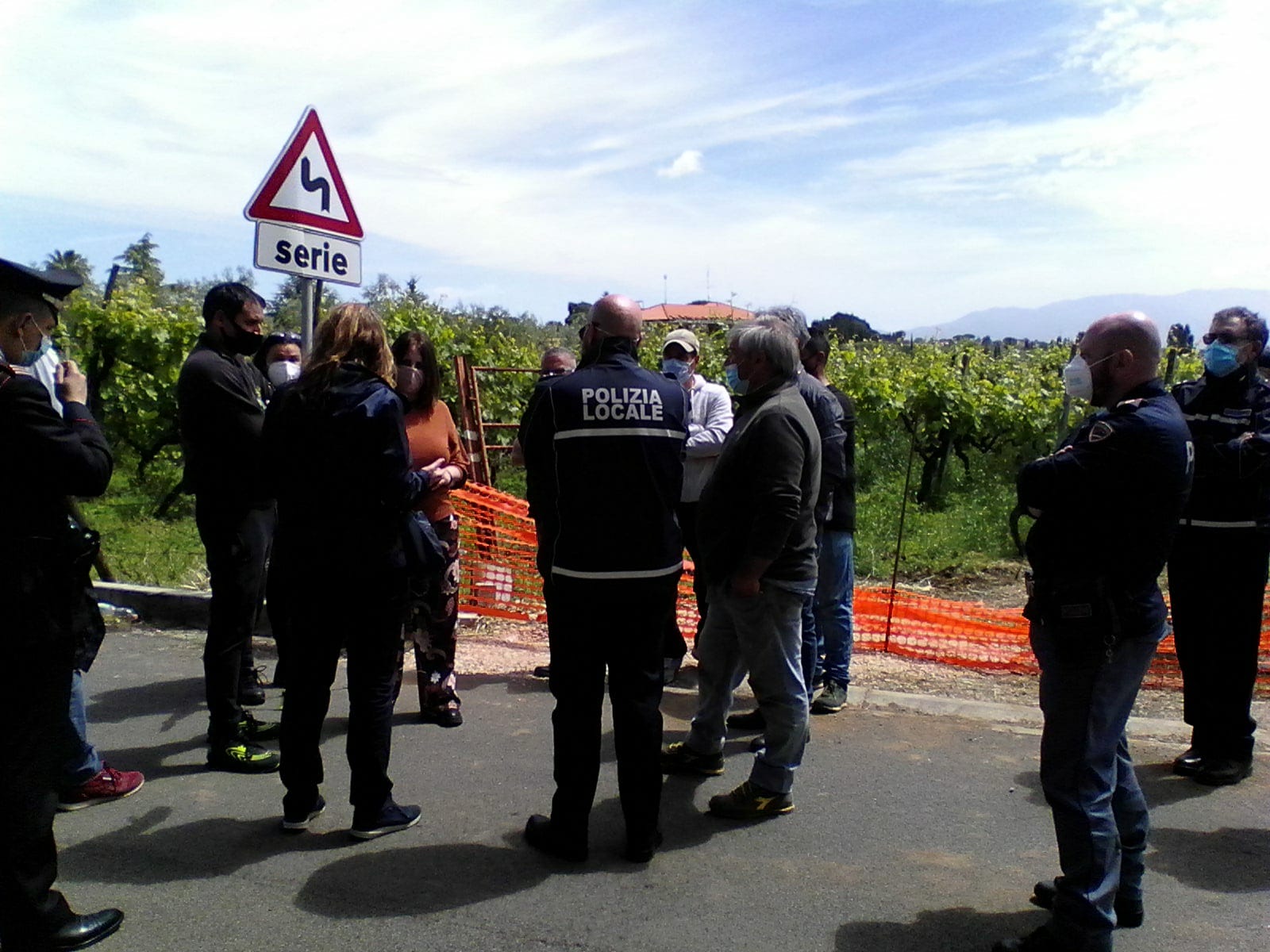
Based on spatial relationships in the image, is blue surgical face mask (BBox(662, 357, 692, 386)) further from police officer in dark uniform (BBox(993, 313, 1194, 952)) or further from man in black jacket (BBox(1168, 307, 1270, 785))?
police officer in dark uniform (BBox(993, 313, 1194, 952))

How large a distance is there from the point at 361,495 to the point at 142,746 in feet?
6.56

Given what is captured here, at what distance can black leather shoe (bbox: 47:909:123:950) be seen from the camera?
115 inches

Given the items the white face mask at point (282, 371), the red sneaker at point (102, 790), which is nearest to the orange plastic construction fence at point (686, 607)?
the white face mask at point (282, 371)

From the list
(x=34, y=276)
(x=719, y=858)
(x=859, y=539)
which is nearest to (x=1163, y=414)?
(x=719, y=858)

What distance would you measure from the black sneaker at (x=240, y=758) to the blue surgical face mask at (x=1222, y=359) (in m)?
4.16

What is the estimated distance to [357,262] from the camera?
218 inches

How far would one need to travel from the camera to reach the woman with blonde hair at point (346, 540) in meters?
3.49

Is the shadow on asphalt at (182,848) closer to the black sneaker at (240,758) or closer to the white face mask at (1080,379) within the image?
the black sneaker at (240,758)

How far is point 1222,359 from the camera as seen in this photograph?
13.9 ft

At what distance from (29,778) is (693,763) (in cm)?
244

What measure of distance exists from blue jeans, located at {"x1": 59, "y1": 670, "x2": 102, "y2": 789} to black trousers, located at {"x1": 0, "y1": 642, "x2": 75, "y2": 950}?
105 cm

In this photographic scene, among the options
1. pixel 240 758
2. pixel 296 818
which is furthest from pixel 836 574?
pixel 240 758

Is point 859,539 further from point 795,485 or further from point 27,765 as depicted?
point 27,765

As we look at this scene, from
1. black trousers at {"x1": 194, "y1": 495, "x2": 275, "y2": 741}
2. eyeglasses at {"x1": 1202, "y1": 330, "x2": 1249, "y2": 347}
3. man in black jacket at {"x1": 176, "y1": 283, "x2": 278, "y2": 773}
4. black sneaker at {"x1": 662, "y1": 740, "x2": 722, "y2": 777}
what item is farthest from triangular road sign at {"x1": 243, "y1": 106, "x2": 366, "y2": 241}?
eyeglasses at {"x1": 1202, "y1": 330, "x2": 1249, "y2": 347}
